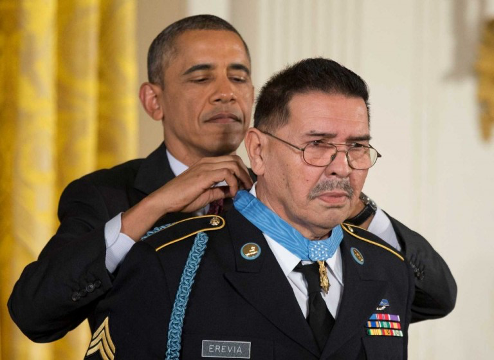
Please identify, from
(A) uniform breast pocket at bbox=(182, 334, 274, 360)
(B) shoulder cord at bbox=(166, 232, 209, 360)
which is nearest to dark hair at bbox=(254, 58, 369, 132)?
(B) shoulder cord at bbox=(166, 232, 209, 360)

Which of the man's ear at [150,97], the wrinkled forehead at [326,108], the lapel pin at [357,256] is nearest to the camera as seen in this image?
the wrinkled forehead at [326,108]

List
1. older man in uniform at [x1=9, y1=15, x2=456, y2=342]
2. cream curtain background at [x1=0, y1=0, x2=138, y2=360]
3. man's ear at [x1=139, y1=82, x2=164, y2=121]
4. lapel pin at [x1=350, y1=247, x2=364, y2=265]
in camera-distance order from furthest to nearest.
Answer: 1. cream curtain background at [x1=0, y1=0, x2=138, y2=360]
2. man's ear at [x1=139, y1=82, x2=164, y2=121]
3. older man in uniform at [x1=9, y1=15, x2=456, y2=342]
4. lapel pin at [x1=350, y1=247, x2=364, y2=265]

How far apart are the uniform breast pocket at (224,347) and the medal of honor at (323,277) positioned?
6.2 inches

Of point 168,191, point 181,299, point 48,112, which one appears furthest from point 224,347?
point 48,112

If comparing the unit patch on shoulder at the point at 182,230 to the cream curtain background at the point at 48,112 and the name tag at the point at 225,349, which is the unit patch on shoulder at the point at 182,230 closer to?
the name tag at the point at 225,349

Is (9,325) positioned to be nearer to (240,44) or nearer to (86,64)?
(86,64)

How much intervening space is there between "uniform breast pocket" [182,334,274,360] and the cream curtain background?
4.27 feet

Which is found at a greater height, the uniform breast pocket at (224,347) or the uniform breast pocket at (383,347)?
the uniform breast pocket at (224,347)

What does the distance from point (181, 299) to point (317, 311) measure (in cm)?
26

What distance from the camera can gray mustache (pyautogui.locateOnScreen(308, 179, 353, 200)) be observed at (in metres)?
1.74

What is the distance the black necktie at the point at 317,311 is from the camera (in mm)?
1734

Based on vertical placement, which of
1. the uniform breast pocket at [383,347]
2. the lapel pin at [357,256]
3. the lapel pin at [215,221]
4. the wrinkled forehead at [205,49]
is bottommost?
the uniform breast pocket at [383,347]

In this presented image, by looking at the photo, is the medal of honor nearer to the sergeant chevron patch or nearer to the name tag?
the name tag

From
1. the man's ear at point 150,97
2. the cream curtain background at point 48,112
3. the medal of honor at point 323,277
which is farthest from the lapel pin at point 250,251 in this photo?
the cream curtain background at point 48,112
